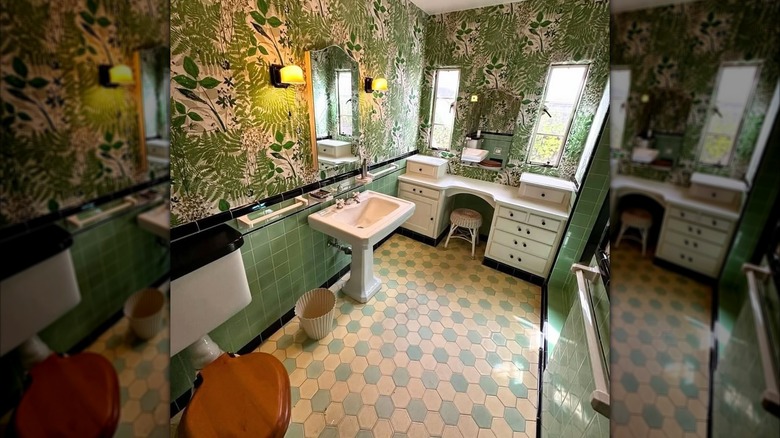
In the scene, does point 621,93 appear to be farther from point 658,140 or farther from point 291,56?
point 291,56

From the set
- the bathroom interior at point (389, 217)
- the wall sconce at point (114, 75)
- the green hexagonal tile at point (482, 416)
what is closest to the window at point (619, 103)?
the wall sconce at point (114, 75)

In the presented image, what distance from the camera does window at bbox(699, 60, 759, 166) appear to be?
182 millimetres

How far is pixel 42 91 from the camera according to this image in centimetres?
22

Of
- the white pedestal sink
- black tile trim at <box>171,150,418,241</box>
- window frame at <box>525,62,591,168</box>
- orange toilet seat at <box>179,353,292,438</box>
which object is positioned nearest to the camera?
orange toilet seat at <box>179,353,292,438</box>

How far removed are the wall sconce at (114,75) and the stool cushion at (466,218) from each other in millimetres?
2560

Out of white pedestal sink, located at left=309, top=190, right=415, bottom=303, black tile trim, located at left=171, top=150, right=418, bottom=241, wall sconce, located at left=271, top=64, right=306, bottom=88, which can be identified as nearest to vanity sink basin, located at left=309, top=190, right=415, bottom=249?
white pedestal sink, located at left=309, top=190, right=415, bottom=303

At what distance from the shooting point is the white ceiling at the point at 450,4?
7.20ft

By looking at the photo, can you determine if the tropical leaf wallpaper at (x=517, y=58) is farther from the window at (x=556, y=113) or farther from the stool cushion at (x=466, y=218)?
the stool cushion at (x=466, y=218)

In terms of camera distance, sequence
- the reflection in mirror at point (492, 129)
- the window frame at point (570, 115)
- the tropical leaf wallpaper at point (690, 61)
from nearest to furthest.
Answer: the tropical leaf wallpaper at point (690, 61) < the window frame at point (570, 115) < the reflection in mirror at point (492, 129)

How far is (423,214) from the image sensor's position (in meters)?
2.77

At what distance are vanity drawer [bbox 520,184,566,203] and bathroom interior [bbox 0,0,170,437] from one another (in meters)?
2.44

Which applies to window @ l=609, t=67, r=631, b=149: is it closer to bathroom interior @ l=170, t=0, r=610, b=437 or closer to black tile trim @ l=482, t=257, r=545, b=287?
bathroom interior @ l=170, t=0, r=610, b=437

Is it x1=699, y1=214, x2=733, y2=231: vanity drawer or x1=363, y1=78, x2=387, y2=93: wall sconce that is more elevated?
x1=363, y1=78, x2=387, y2=93: wall sconce

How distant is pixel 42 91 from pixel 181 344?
1.19 meters
